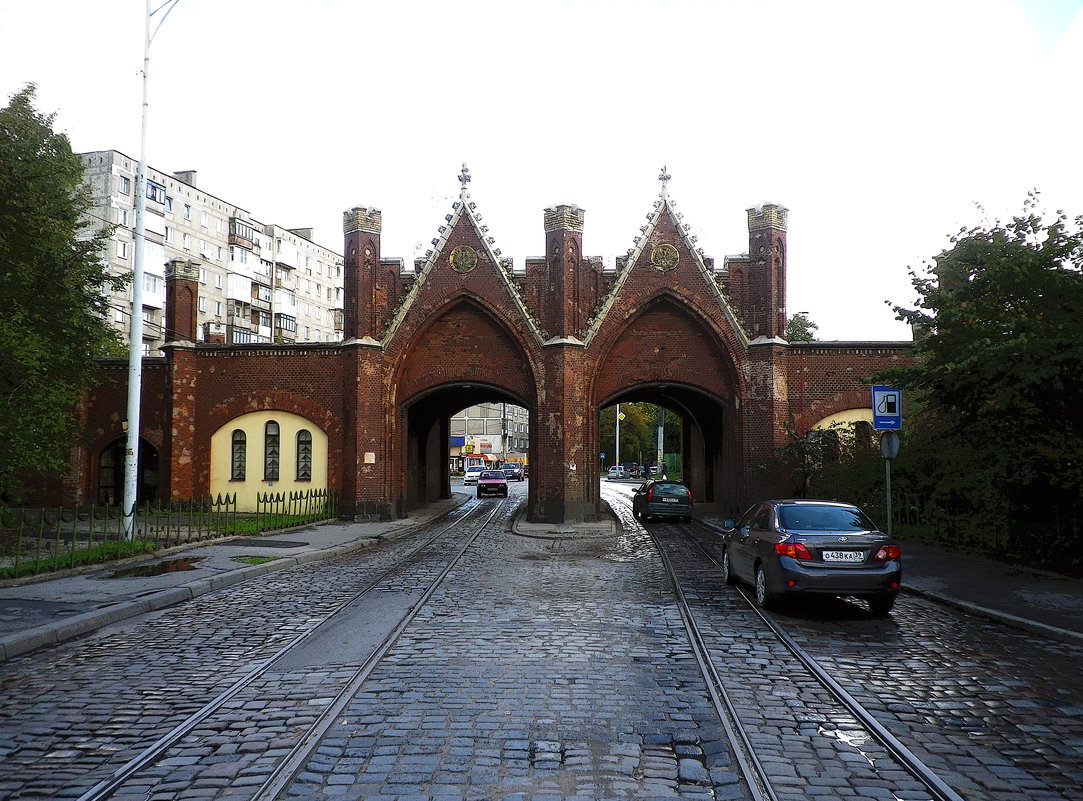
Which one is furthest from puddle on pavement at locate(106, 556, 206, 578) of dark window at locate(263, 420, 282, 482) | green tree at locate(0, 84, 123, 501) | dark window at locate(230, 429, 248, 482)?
dark window at locate(230, 429, 248, 482)

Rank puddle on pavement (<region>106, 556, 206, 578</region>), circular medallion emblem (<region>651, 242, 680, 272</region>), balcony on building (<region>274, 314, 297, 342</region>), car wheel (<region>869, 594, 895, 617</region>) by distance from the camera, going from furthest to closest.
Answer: balcony on building (<region>274, 314, 297, 342</region>) → circular medallion emblem (<region>651, 242, 680, 272</region>) → puddle on pavement (<region>106, 556, 206, 578</region>) → car wheel (<region>869, 594, 895, 617</region>)

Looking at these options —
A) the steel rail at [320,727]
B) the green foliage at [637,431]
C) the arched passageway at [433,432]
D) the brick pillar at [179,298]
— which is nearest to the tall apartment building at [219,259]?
the arched passageway at [433,432]

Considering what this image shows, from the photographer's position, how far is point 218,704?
613 centimetres

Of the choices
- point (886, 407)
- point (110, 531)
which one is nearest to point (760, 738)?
point (886, 407)

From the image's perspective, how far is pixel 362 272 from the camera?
27891 mm

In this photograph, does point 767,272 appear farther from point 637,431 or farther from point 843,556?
point 637,431

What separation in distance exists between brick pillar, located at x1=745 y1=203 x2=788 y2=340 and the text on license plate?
1814cm

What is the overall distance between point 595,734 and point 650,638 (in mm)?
3259

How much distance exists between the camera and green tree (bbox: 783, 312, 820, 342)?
56994mm

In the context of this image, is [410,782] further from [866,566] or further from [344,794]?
[866,566]

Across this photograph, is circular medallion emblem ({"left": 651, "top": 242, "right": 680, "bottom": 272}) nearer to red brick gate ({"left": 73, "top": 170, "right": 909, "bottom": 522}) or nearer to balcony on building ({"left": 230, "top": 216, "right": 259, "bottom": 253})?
red brick gate ({"left": 73, "top": 170, "right": 909, "bottom": 522})

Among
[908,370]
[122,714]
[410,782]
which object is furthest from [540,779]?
[908,370]

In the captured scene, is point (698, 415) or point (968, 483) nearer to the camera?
point (968, 483)

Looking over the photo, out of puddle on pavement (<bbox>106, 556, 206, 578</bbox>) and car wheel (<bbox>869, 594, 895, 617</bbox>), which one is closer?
car wheel (<bbox>869, 594, 895, 617</bbox>)
